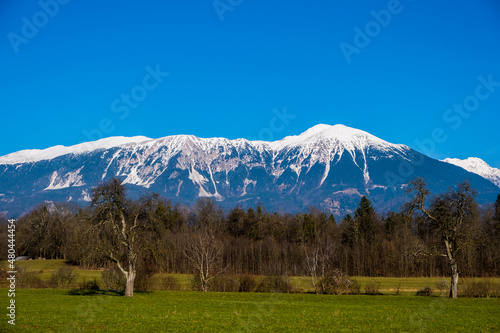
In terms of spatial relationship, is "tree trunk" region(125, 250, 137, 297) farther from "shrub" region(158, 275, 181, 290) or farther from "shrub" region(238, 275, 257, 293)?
"shrub" region(238, 275, 257, 293)

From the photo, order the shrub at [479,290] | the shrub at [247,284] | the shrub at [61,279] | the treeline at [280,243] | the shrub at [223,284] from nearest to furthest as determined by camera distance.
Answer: the shrub at [479,290]
the shrub at [223,284]
the shrub at [247,284]
the shrub at [61,279]
the treeline at [280,243]

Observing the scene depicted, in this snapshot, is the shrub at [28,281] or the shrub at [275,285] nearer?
the shrub at [28,281]

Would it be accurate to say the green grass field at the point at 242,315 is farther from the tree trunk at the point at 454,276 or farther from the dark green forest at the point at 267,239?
the dark green forest at the point at 267,239

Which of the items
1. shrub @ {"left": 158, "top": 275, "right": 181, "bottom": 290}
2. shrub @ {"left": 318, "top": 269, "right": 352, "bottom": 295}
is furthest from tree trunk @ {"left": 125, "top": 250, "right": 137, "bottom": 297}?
shrub @ {"left": 318, "top": 269, "right": 352, "bottom": 295}

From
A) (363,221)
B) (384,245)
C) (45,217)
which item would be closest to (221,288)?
(384,245)

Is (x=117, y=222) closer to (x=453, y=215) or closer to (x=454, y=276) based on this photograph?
(x=453, y=215)

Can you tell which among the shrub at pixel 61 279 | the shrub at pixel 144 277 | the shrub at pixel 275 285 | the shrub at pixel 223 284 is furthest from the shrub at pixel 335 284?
the shrub at pixel 61 279

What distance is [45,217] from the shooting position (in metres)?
102

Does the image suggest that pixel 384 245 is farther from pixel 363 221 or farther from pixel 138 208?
pixel 138 208

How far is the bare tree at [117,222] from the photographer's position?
3712cm

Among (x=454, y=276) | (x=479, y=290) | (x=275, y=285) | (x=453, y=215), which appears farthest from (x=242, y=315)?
(x=479, y=290)

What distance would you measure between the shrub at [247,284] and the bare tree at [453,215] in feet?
71.3

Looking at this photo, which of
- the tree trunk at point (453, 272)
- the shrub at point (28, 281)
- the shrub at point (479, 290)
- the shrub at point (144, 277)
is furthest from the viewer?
the shrub at point (28, 281)

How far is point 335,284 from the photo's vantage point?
47469 mm
